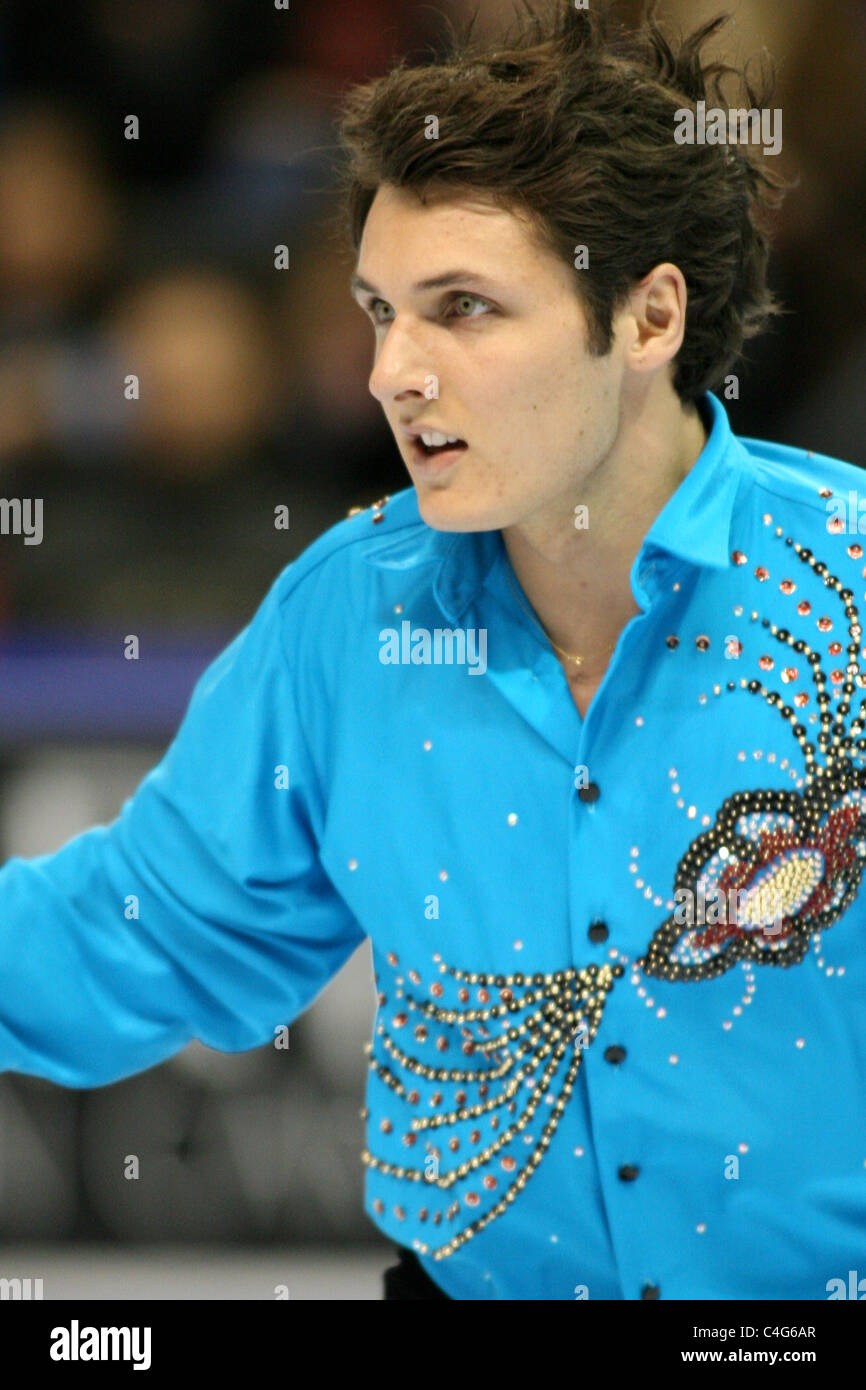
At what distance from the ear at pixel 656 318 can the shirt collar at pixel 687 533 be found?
0.10m

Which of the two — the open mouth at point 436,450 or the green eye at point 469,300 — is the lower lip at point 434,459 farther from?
the green eye at point 469,300

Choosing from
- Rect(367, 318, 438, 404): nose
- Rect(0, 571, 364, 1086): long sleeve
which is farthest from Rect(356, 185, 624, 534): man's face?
Rect(0, 571, 364, 1086): long sleeve

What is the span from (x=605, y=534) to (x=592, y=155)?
316 mm

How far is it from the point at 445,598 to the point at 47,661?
4.11 ft

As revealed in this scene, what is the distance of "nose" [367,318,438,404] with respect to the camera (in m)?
1.37

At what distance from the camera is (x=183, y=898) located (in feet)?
5.06

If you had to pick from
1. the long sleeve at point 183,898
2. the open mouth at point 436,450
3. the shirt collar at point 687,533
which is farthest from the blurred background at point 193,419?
the open mouth at point 436,450

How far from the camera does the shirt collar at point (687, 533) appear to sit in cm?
141

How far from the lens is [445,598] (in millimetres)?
1520

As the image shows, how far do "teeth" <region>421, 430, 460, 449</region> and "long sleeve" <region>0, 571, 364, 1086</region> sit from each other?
0.24m

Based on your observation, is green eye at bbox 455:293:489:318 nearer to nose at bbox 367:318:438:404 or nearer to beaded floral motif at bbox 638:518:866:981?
nose at bbox 367:318:438:404

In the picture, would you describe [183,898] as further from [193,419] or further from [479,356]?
[193,419]

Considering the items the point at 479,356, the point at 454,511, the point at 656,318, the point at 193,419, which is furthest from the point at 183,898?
the point at 193,419
